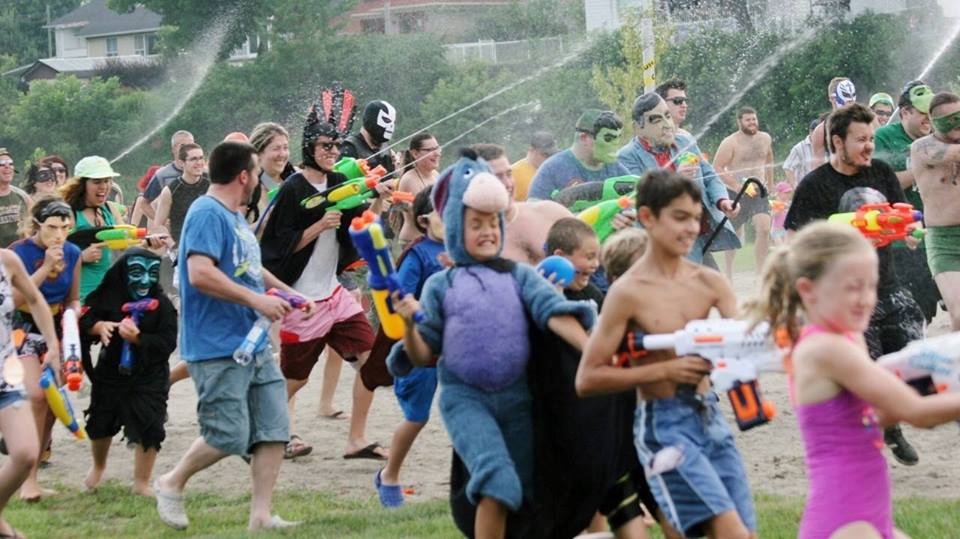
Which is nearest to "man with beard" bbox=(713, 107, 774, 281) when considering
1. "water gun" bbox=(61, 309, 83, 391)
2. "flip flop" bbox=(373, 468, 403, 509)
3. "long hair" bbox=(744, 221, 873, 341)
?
"flip flop" bbox=(373, 468, 403, 509)

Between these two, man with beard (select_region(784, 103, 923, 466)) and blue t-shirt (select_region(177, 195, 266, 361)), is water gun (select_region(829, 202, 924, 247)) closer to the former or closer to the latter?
man with beard (select_region(784, 103, 923, 466))

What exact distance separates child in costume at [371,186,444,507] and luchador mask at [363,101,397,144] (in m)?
2.36

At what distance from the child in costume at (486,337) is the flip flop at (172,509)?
2.43 meters

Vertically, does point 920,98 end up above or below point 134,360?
above

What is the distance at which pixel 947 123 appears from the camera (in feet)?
30.5

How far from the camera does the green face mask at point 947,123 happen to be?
9.26 metres

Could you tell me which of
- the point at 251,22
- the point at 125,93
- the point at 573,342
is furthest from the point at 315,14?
the point at 573,342

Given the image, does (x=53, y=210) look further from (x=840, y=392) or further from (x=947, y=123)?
(x=840, y=392)

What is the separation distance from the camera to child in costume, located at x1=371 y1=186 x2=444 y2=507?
8.65 m

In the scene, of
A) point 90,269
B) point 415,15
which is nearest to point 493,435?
point 90,269

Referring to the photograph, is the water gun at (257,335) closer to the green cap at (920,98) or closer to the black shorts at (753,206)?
the green cap at (920,98)

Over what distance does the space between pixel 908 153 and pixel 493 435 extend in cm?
563

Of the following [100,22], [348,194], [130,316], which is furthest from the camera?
[100,22]

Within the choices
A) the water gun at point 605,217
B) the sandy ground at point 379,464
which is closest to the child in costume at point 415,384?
the sandy ground at point 379,464
